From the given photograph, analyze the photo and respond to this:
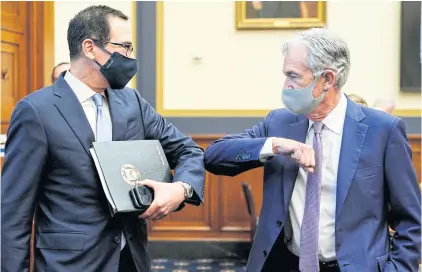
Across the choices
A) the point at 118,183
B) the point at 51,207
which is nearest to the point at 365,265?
the point at 118,183

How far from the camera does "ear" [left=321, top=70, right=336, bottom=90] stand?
6.45ft

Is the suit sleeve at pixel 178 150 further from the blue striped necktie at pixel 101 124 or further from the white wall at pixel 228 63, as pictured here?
the white wall at pixel 228 63

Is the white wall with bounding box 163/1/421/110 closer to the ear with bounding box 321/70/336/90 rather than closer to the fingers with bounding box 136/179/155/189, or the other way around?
the ear with bounding box 321/70/336/90

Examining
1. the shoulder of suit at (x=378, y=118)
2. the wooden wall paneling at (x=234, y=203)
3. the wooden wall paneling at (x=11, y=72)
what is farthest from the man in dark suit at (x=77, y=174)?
the wooden wall paneling at (x=234, y=203)

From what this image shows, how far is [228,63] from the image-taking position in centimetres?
574

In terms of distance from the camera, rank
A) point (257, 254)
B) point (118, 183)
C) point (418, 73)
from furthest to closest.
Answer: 1. point (418, 73)
2. point (257, 254)
3. point (118, 183)

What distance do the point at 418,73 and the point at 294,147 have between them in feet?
13.5

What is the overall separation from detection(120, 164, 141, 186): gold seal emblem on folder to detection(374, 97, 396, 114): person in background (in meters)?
3.68

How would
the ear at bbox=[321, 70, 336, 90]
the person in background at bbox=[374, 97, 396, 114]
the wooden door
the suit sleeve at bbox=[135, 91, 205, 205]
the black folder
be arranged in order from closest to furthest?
the black folder, the ear at bbox=[321, 70, 336, 90], the suit sleeve at bbox=[135, 91, 205, 205], the person in background at bbox=[374, 97, 396, 114], the wooden door

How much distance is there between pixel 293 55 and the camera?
1.97 m

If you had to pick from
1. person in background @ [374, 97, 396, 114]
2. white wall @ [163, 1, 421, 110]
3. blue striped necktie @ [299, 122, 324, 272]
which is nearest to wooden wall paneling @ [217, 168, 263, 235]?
white wall @ [163, 1, 421, 110]

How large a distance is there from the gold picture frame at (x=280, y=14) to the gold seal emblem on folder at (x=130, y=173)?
3.94 metres

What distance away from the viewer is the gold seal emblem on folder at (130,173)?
190 centimetres

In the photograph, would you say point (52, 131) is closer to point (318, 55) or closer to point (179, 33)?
point (318, 55)
